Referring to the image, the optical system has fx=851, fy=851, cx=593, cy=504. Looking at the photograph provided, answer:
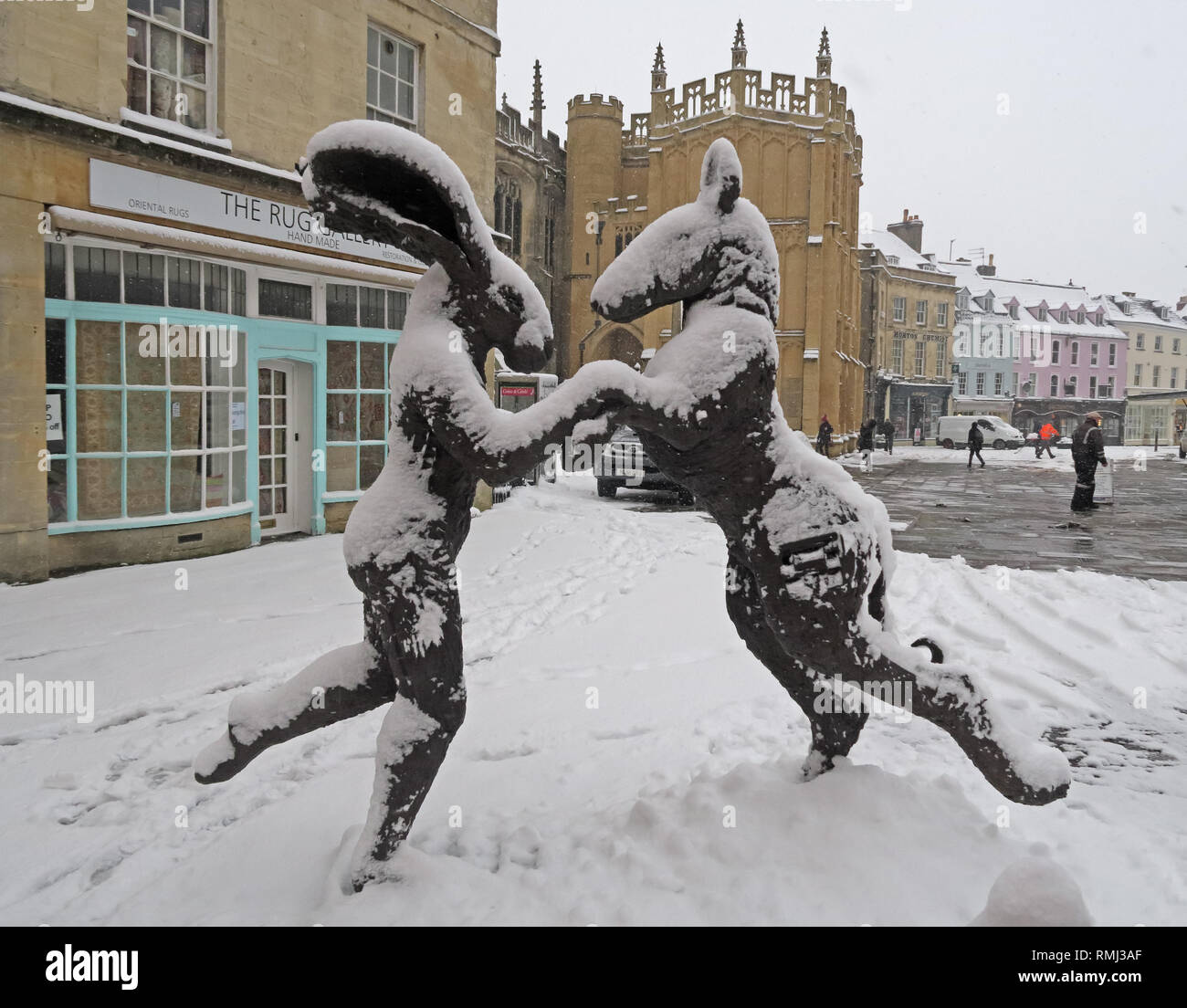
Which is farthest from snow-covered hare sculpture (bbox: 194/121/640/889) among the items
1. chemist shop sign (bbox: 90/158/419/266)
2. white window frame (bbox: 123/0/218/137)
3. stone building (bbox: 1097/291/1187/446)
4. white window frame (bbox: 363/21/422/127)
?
stone building (bbox: 1097/291/1187/446)

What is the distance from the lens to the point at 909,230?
5969 cm

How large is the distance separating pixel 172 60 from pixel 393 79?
3088mm

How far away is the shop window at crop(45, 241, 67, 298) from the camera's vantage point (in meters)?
7.86

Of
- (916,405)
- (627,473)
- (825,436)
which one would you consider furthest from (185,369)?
(916,405)

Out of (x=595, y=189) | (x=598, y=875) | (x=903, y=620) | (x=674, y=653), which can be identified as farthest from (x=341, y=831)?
(x=595, y=189)

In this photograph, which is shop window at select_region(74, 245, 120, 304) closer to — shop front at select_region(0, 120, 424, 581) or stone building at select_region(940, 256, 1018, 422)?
shop front at select_region(0, 120, 424, 581)

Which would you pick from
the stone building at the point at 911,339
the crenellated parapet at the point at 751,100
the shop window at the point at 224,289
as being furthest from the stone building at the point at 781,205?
the shop window at the point at 224,289

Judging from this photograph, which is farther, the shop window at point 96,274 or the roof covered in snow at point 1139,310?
the roof covered in snow at point 1139,310

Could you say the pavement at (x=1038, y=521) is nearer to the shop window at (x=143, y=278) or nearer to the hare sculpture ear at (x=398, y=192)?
the hare sculpture ear at (x=398, y=192)

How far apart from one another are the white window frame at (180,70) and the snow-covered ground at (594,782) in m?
4.88

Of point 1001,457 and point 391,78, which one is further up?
point 391,78

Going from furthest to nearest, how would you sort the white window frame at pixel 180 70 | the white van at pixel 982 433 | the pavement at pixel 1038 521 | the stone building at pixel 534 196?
1. the white van at pixel 982 433
2. the stone building at pixel 534 196
3. the pavement at pixel 1038 521
4. the white window frame at pixel 180 70

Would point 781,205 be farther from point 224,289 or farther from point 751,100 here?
point 224,289

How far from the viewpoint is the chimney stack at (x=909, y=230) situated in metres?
59.5
